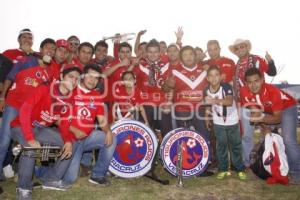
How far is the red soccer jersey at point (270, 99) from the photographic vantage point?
6.16 m

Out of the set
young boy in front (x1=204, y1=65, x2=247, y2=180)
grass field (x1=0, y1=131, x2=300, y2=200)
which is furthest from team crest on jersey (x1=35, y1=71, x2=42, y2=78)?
young boy in front (x1=204, y1=65, x2=247, y2=180)

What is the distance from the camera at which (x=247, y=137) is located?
21.9ft

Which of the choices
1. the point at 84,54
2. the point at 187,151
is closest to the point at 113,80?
the point at 84,54

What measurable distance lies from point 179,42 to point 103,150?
436 cm

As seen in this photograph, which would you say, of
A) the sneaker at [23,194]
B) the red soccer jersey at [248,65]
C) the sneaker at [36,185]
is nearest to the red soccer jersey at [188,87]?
the red soccer jersey at [248,65]

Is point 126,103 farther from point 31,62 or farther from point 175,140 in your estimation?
point 31,62

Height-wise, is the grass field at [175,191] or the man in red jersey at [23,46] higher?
the man in red jersey at [23,46]

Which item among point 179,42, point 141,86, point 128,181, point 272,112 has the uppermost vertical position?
point 179,42

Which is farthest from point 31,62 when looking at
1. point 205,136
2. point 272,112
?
point 272,112

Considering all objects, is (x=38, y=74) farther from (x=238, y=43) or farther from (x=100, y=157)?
(x=238, y=43)

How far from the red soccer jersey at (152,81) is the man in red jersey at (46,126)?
1.91 meters

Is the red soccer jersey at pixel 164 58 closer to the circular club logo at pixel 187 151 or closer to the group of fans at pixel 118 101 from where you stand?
the group of fans at pixel 118 101

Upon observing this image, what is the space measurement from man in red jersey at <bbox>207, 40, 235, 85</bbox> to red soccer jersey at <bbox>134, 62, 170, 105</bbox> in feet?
3.84

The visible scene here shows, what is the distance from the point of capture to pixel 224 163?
21.4ft
